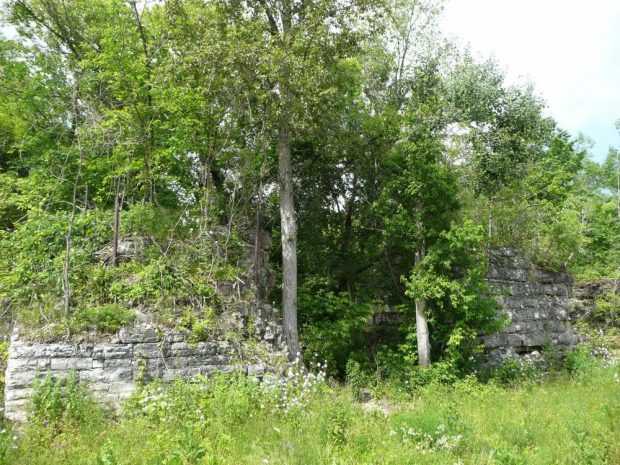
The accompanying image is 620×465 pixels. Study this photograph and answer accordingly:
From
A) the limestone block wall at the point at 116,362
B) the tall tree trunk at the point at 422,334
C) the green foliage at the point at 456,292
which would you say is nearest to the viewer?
the limestone block wall at the point at 116,362

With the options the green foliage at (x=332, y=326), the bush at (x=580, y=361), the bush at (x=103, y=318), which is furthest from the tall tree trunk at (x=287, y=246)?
the bush at (x=580, y=361)

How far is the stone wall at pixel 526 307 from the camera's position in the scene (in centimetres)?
1277

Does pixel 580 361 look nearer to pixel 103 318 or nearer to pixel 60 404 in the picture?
pixel 103 318

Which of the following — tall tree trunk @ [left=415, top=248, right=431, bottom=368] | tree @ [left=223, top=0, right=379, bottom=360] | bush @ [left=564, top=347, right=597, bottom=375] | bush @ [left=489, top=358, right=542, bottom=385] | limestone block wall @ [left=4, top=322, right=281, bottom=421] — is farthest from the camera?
bush @ [left=564, top=347, right=597, bottom=375]

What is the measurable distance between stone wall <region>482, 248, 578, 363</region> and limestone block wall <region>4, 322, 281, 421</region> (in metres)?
7.73

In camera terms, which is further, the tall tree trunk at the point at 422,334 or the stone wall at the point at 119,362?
the tall tree trunk at the point at 422,334

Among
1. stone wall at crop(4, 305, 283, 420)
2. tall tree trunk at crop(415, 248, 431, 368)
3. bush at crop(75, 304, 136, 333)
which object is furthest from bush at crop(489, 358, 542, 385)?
bush at crop(75, 304, 136, 333)

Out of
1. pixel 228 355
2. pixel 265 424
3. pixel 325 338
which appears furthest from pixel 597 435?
pixel 325 338

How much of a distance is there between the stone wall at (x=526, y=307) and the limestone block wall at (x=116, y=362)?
7731mm

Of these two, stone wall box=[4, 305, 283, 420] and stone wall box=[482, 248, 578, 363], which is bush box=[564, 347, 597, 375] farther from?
stone wall box=[4, 305, 283, 420]

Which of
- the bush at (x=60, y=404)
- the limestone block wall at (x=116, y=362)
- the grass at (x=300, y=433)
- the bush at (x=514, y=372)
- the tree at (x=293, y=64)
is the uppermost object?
the tree at (x=293, y=64)

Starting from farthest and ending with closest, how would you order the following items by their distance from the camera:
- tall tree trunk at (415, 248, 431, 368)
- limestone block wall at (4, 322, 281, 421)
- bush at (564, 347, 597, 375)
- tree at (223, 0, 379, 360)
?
bush at (564, 347, 597, 375) < tall tree trunk at (415, 248, 431, 368) < tree at (223, 0, 379, 360) < limestone block wall at (4, 322, 281, 421)

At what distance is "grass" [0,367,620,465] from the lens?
5.32 metres

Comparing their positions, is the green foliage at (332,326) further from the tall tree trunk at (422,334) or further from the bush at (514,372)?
the bush at (514,372)
